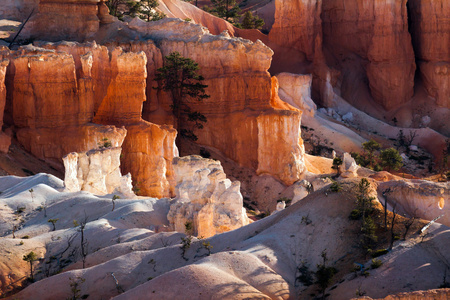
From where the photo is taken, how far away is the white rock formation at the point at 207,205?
3844cm

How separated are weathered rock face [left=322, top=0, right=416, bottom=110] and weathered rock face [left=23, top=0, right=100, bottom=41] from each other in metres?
35.4

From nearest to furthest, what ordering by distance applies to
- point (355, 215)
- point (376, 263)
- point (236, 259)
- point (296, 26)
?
point (376, 263)
point (236, 259)
point (355, 215)
point (296, 26)

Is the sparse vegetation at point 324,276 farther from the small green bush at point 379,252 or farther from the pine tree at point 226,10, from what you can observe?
the pine tree at point 226,10

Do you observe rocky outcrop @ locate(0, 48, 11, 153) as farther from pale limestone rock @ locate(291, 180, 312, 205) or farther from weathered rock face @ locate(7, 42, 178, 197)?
pale limestone rock @ locate(291, 180, 312, 205)

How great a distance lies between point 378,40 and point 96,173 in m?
50.4

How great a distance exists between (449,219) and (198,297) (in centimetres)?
1788

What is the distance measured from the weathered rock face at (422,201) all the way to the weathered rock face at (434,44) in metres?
47.3

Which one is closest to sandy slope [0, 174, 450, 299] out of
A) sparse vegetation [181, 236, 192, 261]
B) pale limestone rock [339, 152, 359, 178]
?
sparse vegetation [181, 236, 192, 261]

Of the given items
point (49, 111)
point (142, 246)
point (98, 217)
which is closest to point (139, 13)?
point (49, 111)

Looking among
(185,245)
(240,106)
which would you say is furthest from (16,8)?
(185,245)

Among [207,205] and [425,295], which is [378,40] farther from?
[425,295]

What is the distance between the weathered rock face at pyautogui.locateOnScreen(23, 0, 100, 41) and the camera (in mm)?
61719

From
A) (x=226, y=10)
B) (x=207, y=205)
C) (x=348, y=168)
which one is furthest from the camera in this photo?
(x=226, y=10)

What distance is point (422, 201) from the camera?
39.9 m
